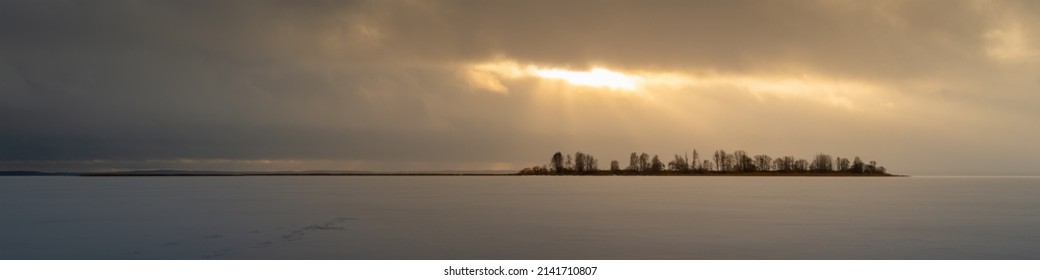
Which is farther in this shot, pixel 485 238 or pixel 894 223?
pixel 894 223

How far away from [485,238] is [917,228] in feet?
41.0

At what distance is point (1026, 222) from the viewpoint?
23.8 meters
